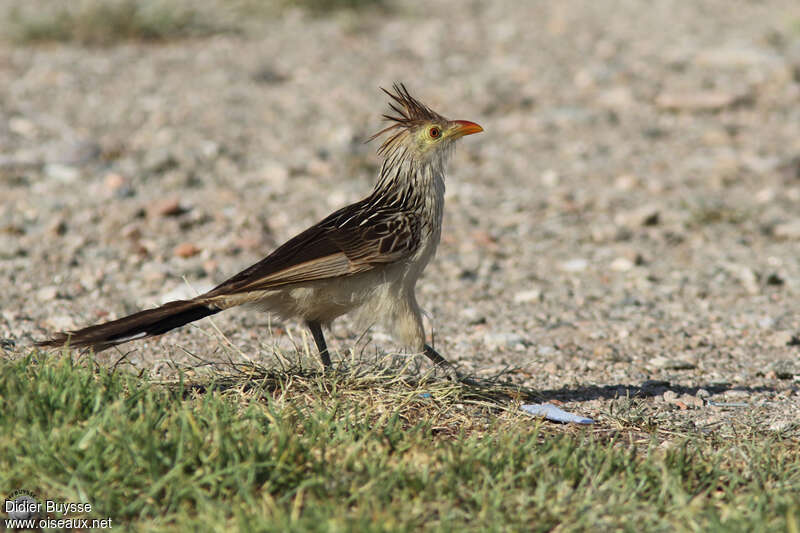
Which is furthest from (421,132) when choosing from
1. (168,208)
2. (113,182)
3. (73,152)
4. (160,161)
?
(73,152)

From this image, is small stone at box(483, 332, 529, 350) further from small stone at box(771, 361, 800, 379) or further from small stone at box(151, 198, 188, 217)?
small stone at box(151, 198, 188, 217)

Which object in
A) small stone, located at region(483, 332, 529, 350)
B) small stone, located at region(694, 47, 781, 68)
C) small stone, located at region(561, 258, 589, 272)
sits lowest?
small stone, located at region(483, 332, 529, 350)

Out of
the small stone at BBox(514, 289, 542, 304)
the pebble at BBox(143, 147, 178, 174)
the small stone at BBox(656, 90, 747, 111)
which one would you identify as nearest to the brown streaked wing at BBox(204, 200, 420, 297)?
the small stone at BBox(514, 289, 542, 304)

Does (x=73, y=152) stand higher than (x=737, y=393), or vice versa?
(x=73, y=152)

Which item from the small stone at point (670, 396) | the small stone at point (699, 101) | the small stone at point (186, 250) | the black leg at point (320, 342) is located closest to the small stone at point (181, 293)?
the small stone at point (186, 250)

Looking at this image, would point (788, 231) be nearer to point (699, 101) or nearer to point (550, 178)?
point (550, 178)

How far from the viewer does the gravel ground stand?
5621 mm

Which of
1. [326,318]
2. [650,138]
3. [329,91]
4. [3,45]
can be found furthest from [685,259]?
[3,45]

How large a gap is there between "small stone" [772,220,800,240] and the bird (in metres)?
3.80

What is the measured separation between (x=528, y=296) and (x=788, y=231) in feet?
8.36

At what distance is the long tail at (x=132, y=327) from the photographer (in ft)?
13.2

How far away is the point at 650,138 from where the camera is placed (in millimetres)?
9742

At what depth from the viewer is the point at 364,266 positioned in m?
4.54

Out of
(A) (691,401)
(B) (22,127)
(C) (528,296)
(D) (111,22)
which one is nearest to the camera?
(A) (691,401)
